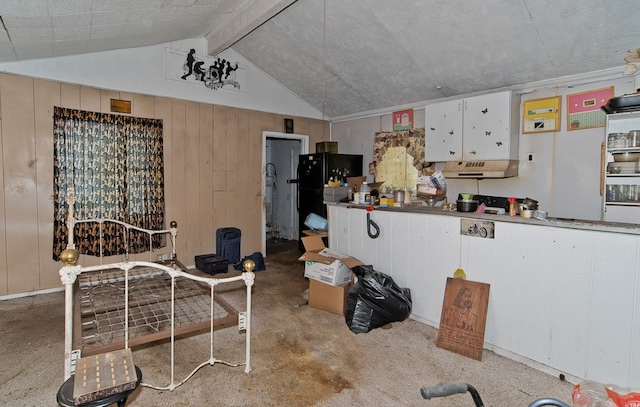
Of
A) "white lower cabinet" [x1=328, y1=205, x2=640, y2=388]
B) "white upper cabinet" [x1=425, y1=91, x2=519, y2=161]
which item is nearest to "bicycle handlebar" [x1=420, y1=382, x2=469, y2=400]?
"white lower cabinet" [x1=328, y1=205, x2=640, y2=388]

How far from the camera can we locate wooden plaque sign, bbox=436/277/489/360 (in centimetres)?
263

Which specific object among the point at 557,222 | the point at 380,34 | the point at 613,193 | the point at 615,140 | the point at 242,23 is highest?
the point at 242,23

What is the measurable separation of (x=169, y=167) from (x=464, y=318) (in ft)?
13.3

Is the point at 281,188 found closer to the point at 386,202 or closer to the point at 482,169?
the point at 386,202

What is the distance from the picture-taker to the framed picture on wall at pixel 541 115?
3730 mm

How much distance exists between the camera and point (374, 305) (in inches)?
118

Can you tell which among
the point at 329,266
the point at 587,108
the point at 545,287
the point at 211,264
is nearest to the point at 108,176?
the point at 211,264

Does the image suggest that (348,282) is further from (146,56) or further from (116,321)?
(146,56)

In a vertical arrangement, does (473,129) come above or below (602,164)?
above

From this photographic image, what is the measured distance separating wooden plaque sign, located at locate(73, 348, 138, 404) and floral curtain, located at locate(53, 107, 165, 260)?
287 centimetres

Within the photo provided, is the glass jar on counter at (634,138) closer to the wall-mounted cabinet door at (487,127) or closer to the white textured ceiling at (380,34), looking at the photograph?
the white textured ceiling at (380,34)

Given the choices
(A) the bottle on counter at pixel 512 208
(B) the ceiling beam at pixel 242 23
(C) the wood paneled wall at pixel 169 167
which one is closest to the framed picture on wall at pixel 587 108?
(A) the bottle on counter at pixel 512 208

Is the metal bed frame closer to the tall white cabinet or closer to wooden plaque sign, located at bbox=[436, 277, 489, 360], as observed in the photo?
wooden plaque sign, located at bbox=[436, 277, 489, 360]

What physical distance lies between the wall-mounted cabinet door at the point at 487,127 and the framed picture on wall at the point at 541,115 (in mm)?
325
